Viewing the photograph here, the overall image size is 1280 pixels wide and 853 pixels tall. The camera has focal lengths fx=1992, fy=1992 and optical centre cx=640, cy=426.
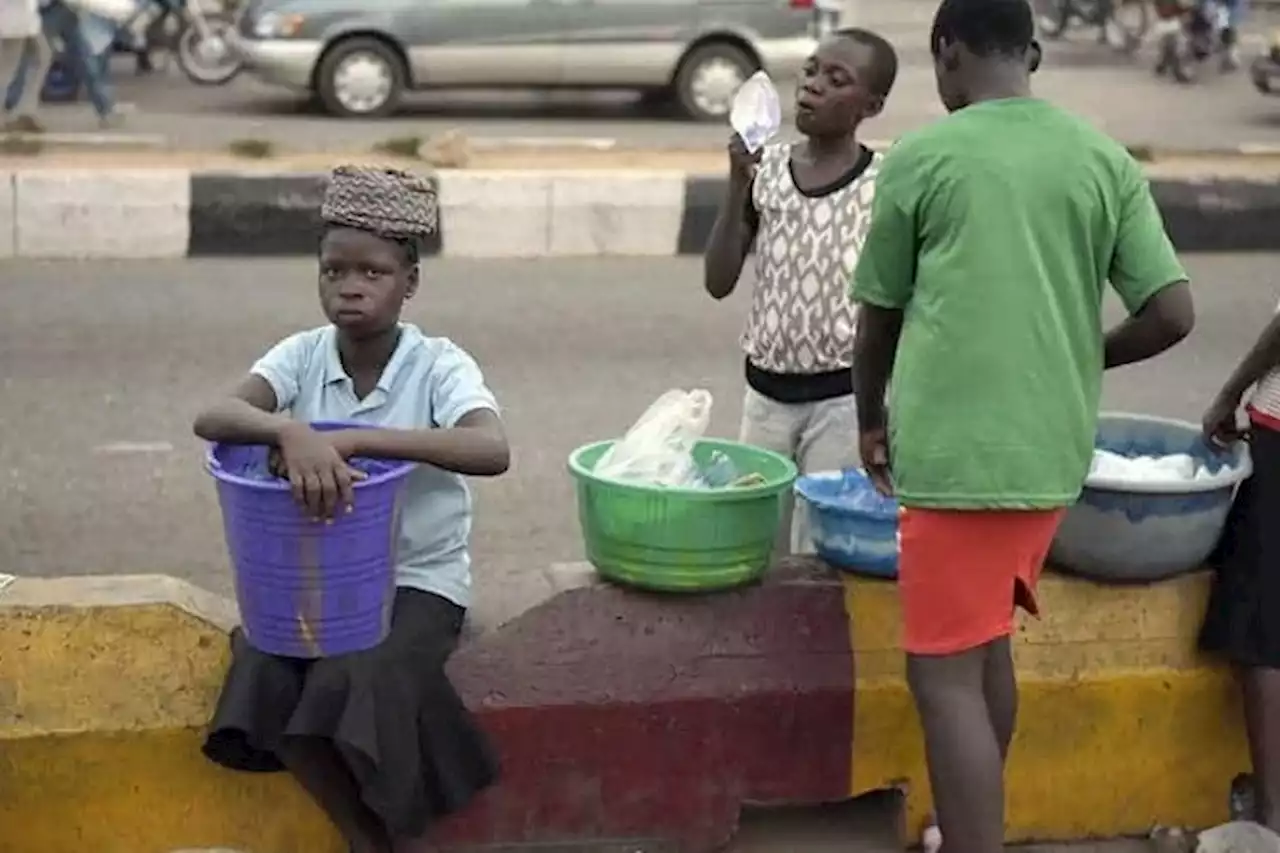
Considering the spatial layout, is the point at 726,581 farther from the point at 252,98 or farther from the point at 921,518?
the point at 252,98

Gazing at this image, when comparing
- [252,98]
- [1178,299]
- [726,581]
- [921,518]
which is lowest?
[252,98]

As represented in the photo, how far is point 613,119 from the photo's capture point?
15.5 metres

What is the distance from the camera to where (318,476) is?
302 cm

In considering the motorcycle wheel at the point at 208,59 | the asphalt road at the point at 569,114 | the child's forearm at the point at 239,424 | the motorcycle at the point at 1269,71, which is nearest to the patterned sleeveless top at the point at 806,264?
the child's forearm at the point at 239,424

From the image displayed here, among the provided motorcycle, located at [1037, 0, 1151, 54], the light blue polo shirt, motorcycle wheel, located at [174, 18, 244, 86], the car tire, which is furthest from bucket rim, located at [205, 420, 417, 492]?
motorcycle, located at [1037, 0, 1151, 54]

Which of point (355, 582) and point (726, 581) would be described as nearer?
point (355, 582)

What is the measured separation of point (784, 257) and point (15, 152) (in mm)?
7933

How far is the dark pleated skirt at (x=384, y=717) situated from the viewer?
126 inches

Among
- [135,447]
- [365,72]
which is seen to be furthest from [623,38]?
[135,447]

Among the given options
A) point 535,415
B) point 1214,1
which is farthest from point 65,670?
point 1214,1

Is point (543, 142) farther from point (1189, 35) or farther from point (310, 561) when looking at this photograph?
point (310, 561)

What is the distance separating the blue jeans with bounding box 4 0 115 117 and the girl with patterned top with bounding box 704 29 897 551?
1046 centimetres

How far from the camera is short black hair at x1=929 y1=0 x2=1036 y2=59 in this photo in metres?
3.09

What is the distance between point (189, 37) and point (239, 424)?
14.8 metres
